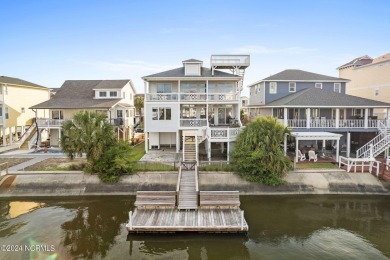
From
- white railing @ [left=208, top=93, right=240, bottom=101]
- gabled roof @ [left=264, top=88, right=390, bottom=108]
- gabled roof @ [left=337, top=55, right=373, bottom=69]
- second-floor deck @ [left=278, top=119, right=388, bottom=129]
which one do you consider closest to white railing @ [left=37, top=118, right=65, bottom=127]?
white railing @ [left=208, top=93, right=240, bottom=101]

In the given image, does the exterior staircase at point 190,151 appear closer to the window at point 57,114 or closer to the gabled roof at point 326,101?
the gabled roof at point 326,101

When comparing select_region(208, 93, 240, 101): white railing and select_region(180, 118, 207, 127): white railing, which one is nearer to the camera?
select_region(180, 118, 207, 127): white railing

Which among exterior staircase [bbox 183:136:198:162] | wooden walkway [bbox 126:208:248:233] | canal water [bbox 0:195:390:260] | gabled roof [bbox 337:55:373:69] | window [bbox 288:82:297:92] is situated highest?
gabled roof [bbox 337:55:373:69]

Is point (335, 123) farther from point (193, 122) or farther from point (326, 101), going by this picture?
point (193, 122)

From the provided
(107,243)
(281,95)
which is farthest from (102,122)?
(281,95)

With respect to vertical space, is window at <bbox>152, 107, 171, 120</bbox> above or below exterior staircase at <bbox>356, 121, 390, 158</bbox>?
above

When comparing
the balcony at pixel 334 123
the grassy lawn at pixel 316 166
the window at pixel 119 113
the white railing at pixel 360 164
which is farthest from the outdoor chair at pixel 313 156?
the window at pixel 119 113

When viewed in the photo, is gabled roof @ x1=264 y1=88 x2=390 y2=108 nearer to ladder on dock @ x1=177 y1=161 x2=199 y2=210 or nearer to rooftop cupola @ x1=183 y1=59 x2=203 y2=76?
rooftop cupola @ x1=183 y1=59 x2=203 y2=76

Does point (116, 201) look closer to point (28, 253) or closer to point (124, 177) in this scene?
point (124, 177)
